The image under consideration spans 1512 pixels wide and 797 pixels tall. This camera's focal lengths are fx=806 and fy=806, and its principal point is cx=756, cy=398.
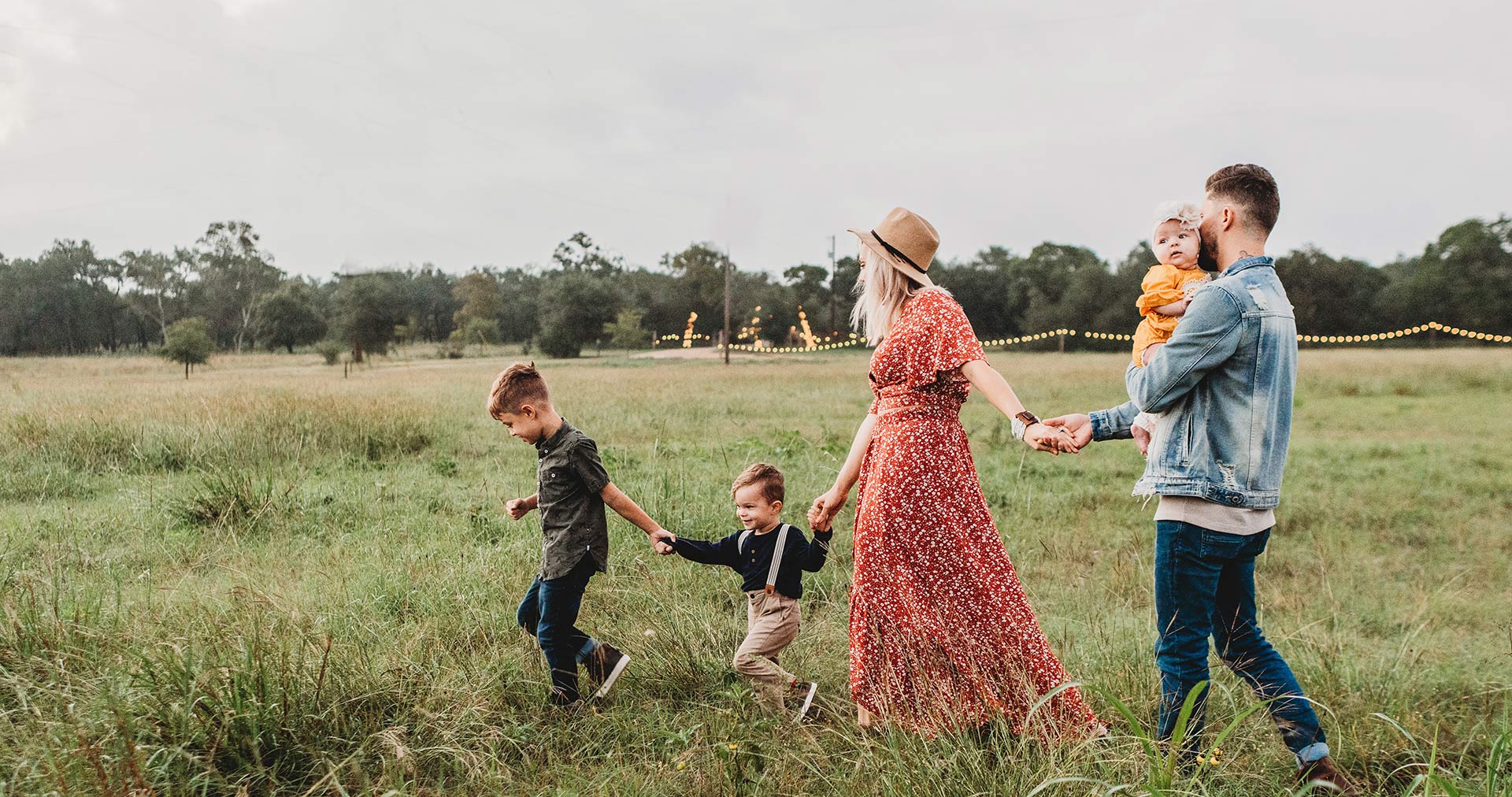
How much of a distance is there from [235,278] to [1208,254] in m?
21.2

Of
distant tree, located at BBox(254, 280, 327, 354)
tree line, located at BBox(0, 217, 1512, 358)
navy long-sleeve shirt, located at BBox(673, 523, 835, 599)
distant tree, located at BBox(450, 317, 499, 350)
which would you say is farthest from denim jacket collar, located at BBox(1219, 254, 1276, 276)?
distant tree, located at BBox(254, 280, 327, 354)

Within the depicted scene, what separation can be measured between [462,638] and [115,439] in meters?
7.64

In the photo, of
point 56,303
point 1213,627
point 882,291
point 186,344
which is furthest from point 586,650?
point 186,344

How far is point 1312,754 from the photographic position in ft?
9.03

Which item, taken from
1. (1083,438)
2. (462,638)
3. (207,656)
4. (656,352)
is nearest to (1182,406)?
(1083,438)

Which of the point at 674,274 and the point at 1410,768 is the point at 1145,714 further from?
the point at 674,274

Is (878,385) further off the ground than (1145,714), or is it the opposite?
(878,385)

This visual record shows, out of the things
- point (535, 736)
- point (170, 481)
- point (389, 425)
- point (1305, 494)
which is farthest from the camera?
point (389, 425)

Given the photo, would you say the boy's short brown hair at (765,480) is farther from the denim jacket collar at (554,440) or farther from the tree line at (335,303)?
the tree line at (335,303)

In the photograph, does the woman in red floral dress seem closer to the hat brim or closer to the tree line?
the hat brim

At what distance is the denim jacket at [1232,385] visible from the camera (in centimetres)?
255

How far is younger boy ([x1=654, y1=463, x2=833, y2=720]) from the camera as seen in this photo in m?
3.35

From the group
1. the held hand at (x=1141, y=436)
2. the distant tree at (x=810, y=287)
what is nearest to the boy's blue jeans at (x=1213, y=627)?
the held hand at (x=1141, y=436)

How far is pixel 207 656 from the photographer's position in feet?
9.80
